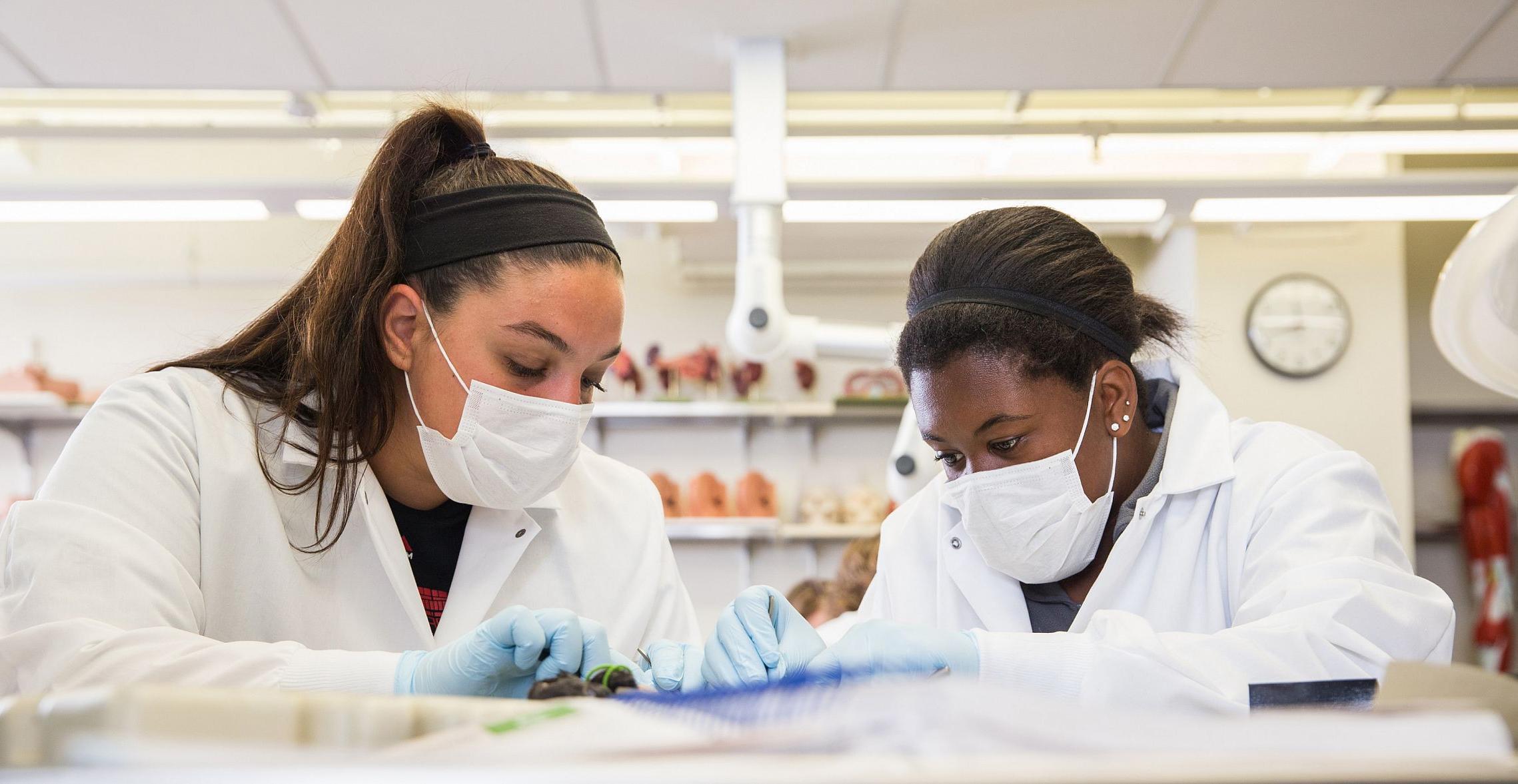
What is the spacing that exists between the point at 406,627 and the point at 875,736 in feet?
4.00

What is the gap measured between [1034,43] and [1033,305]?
2.55 metres

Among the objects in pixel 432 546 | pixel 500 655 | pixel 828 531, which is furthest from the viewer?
pixel 828 531

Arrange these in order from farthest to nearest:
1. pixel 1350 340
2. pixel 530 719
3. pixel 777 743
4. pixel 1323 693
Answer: pixel 1350 340
pixel 1323 693
pixel 530 719
pixel 777 743

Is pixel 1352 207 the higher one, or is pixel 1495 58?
pixel 1495 58

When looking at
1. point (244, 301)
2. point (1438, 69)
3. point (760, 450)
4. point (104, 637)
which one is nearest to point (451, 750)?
point (104, 637)

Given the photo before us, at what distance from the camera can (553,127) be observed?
4336 millimetres

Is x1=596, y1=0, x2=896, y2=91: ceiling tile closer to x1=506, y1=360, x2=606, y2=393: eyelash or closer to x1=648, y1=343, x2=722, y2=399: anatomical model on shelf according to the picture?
x1=648, y1=343, x2=722, y2=399: anatomical model on shelf

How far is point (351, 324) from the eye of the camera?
5.22ft

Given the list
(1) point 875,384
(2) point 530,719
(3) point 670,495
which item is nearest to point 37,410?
(3) point 670,495

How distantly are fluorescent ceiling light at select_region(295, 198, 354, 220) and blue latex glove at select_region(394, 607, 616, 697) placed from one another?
305cm

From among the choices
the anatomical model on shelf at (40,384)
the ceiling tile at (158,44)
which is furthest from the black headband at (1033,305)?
the anatomical model on shelf at (40,384)

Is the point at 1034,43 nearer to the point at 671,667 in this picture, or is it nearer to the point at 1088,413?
A: the point at 1088,413

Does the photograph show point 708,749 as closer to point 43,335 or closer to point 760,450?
point 760,450

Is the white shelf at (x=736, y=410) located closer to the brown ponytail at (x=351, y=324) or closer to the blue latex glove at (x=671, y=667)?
the brown ponytail at (x=351, y=324)
